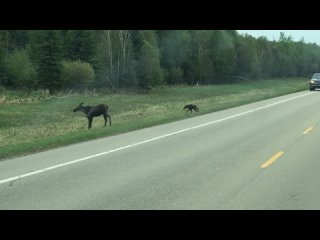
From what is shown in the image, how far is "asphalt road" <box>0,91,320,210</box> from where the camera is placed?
7.98 meters

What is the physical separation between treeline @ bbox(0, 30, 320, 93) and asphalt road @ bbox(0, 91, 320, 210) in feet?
63.3

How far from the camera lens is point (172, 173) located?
10352 millimetres

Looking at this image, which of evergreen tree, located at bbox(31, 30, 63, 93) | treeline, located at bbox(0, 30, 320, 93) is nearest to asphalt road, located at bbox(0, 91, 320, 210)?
treeline, located at bbox(0, 30, 320, 93)

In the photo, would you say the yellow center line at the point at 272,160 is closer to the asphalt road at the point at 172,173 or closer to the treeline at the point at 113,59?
the asphalt road at the point at 172,173

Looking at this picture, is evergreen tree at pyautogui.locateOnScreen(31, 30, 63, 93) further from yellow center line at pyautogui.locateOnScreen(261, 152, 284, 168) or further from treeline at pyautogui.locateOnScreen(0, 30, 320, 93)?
yellow center line at pyautogui.locateOnScreen(261, 152, 284, 168)

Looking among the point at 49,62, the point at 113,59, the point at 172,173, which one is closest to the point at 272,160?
the point at 172,173

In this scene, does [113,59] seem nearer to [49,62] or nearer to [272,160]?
[49,62]

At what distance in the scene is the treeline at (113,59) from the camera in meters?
50.8

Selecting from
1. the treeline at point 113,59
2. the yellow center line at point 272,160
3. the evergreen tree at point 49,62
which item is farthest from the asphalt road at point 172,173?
the evergreen tree at point 49,62

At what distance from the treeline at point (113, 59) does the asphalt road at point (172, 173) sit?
19280 mm
